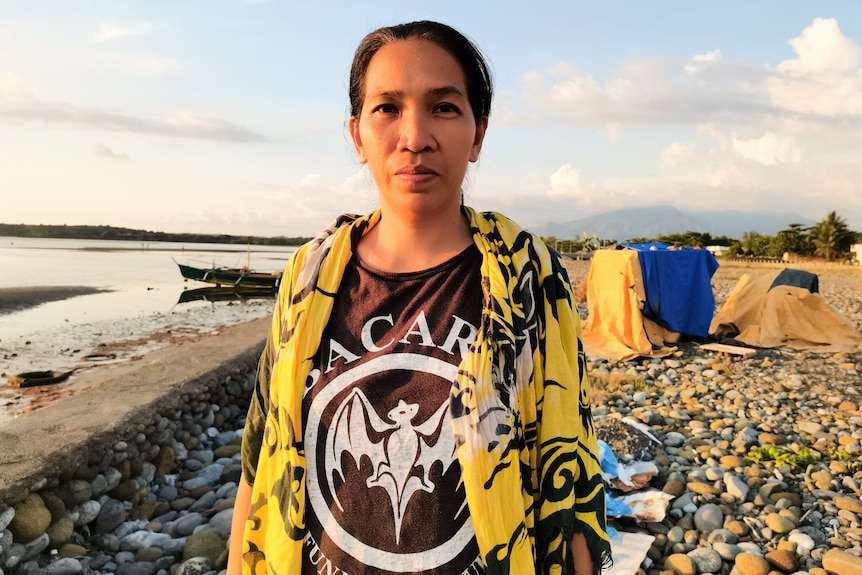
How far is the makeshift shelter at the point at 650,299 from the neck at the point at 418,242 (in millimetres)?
6481

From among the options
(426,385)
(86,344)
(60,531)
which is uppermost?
(426,385)

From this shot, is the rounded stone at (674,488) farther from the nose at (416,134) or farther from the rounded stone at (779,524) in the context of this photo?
the nose at (416,134)

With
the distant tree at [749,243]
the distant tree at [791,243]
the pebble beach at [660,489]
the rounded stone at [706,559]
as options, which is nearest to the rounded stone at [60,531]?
the pebble beach at [660,489]

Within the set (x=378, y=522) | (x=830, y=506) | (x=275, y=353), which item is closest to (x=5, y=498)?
(x=275, y=353)

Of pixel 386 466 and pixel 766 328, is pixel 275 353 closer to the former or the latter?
pixel 386 466

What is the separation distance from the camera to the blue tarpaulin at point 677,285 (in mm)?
7445

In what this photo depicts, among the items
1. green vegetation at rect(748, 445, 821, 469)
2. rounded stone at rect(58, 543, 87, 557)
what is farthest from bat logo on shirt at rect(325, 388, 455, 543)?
green vegetation at rect(748, 445, 821, 469)

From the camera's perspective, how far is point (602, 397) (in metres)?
5.38

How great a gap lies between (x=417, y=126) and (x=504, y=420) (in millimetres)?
643

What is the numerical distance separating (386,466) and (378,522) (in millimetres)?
111

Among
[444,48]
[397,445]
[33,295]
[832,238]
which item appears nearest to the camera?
[397,445]

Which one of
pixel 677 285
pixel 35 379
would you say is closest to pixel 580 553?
pixel 677 285

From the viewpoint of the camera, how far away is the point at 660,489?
341 cm

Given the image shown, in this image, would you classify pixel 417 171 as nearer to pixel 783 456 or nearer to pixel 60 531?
pixel 60 531
